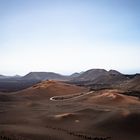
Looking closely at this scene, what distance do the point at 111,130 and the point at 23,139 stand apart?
8022 millimetres

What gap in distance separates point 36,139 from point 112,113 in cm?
1118

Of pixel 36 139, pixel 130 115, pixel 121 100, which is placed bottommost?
pixel 36 139

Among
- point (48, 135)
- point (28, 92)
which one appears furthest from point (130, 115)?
point (28, 92)

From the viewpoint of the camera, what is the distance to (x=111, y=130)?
862 inches

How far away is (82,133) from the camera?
20797mm

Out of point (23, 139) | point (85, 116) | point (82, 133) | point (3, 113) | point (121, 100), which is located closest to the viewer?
point (23, 139)

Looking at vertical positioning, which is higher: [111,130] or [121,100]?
[121,100]

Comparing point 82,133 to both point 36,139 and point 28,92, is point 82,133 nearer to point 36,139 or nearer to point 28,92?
point 36,139

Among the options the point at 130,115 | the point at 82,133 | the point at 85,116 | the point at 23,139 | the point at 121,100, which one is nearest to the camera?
the point at 23,139

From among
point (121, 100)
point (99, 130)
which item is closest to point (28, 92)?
point (121, 100)

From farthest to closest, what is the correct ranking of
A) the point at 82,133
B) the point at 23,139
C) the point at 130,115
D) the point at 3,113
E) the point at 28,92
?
the point at 28,92 < the point at 3,113 < the point at 130,115 < the point at 82,133 < the point at 23,139

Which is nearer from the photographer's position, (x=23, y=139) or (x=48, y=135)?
(x=23, y=139)

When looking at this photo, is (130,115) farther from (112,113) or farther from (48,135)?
(48,135)

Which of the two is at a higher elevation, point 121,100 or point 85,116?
point 121,100
